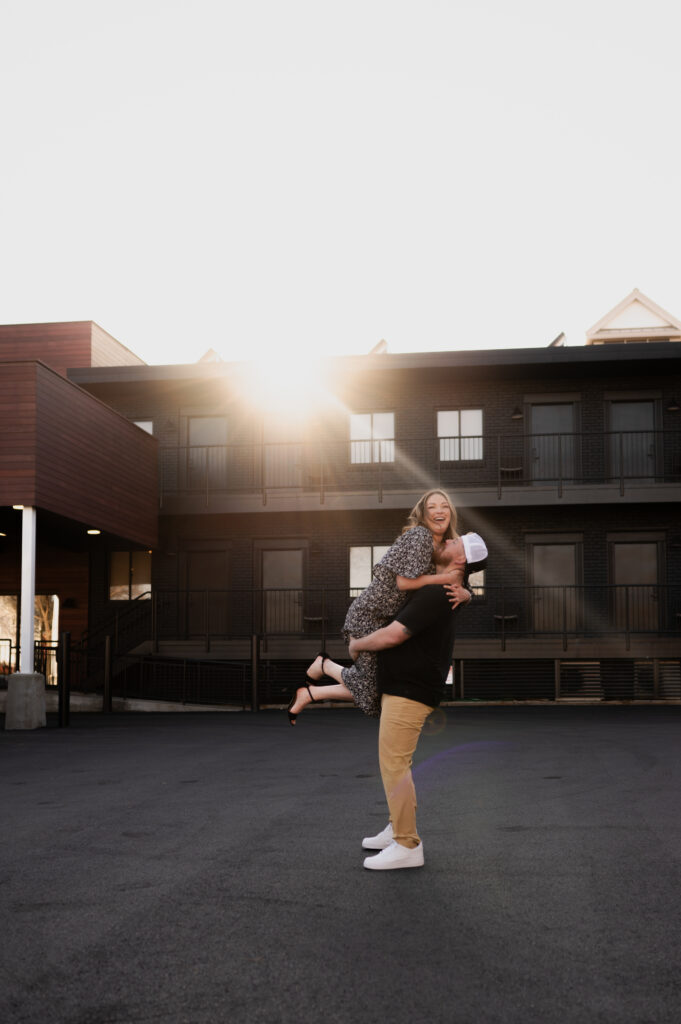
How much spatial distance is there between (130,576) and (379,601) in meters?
20.3

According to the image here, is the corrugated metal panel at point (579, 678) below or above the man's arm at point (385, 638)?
below

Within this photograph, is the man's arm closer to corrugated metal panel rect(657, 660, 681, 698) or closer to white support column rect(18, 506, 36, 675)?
white support column rect(18, 506, 36, 675)

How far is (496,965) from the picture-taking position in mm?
3559

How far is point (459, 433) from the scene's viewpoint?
24.4 meters

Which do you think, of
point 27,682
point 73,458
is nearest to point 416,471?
point 73,458

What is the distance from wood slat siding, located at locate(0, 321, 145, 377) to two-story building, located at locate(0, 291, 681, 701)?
1310 millimetres

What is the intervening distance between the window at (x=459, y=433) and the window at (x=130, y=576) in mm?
7542

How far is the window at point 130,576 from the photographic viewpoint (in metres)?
24.5

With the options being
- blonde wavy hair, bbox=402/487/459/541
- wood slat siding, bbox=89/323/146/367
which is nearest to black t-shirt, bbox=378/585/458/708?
blonde wavy hair, bbox=402/487/459/541

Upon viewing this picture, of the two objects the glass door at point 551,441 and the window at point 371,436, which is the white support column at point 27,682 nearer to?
the window at point 371,436

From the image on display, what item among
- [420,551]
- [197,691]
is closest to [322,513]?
[197,691]

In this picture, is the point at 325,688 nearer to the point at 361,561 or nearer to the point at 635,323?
the point at 361,561

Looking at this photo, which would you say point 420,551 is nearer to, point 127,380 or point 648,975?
point 648,975

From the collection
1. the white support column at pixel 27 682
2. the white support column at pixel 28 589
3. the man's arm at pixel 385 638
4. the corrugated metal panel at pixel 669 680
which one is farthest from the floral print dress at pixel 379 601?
the corrugated metal panel at pixel 669 680
